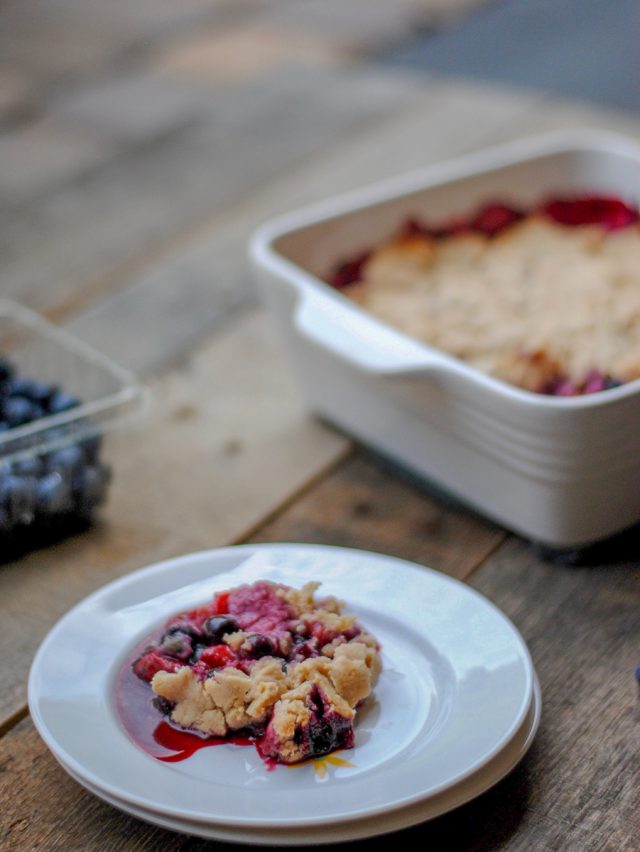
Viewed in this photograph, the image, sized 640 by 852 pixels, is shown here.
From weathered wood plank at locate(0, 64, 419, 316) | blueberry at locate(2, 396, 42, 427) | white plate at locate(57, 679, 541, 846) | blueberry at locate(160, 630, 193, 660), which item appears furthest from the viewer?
weathered wood plank at locate(0, 64, 419, 316)

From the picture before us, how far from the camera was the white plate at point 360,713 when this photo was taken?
0.56m

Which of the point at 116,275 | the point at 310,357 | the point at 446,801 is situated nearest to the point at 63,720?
the point at 446,801

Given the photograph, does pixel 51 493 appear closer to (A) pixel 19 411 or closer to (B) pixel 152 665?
(A) pixel 19 411

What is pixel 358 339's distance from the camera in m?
0.85

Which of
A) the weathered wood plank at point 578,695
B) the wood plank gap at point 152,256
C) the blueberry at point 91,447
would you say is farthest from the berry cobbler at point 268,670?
the wood plank gap at point 152,256

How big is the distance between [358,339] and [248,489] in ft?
0.55

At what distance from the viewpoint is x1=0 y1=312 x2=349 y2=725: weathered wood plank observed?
80 cm

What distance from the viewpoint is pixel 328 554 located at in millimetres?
743

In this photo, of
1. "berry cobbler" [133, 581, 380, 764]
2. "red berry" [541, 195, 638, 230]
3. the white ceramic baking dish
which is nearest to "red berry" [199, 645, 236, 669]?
"berry cobbler" [133, 581, 380, 764]

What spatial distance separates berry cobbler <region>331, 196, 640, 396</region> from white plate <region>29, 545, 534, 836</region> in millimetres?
214

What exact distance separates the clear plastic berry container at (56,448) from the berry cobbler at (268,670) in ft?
0.65

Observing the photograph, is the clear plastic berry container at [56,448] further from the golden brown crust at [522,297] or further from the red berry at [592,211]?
the red berry at [592,211]

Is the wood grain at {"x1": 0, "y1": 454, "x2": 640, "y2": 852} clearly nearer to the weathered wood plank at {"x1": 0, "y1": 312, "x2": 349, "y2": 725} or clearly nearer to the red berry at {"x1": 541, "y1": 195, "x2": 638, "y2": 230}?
the weathered wood plank at {"x1": 0, "y1": 312, "x2": 349, "y2": 725}

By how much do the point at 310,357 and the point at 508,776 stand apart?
1.43ft
